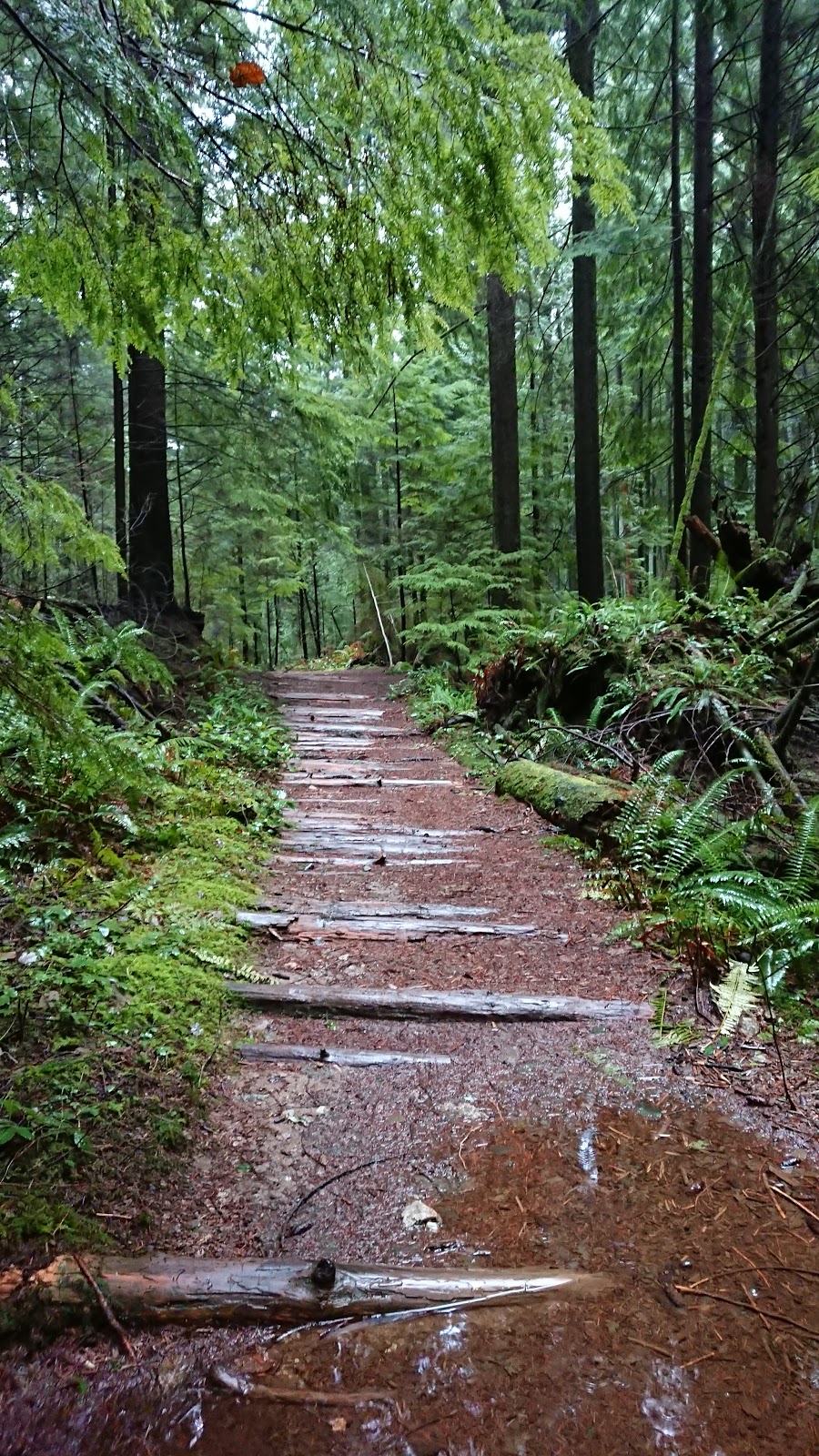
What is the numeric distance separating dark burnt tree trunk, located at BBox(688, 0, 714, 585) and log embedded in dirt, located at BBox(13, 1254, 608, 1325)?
896 centimetres

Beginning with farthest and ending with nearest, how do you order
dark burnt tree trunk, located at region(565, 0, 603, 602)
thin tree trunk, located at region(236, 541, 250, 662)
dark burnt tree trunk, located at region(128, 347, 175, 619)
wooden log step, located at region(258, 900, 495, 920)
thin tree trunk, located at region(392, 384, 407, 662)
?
thin tree trunk, located at region(236, 541, 250, 662) < thin tree trunk, located at region(392, 384, 407, 662) < dark burnt tree trunk, located at region(565, 0, 603, 602) < dark burnt tree trunk, located at region(128, 347, 175, 619) < wooden log step, located at region(258, 900, 495, 920)

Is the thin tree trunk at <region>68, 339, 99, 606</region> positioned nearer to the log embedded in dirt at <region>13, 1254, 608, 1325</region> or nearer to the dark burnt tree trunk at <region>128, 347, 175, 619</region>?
the dark burnt tree trunk at <region>128, 347, 175, 619</region>

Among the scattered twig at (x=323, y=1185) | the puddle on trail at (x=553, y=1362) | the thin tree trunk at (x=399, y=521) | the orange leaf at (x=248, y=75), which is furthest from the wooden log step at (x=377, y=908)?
the thin tree trunk at (x=399, y=521)

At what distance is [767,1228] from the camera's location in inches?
85.5

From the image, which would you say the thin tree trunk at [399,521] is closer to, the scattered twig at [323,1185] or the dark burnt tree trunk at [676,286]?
the dark burnt tree trunk at [676,286]

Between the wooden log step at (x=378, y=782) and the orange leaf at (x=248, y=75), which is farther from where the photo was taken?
the wooden log step at (x=378, y=782)

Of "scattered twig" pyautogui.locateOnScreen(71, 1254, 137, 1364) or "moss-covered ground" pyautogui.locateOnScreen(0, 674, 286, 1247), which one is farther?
"moss-covered ground" pyautogui.locateOnScreen(0, 674, 286, 1247)

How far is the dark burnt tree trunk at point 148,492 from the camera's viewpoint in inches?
397

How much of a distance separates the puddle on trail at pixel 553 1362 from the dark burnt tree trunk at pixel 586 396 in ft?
32.0

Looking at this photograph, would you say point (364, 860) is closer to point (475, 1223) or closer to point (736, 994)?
point (736, 994)

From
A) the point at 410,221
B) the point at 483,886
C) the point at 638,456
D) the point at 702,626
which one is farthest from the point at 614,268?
the point at 483,886

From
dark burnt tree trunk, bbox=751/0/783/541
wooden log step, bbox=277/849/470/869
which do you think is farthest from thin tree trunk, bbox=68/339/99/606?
dark burnt tree trunk, bbox=751/0/783/541

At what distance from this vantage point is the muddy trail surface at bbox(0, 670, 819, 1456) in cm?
162

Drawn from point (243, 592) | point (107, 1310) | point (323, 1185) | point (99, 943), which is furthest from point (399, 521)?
point (107, 1310)
